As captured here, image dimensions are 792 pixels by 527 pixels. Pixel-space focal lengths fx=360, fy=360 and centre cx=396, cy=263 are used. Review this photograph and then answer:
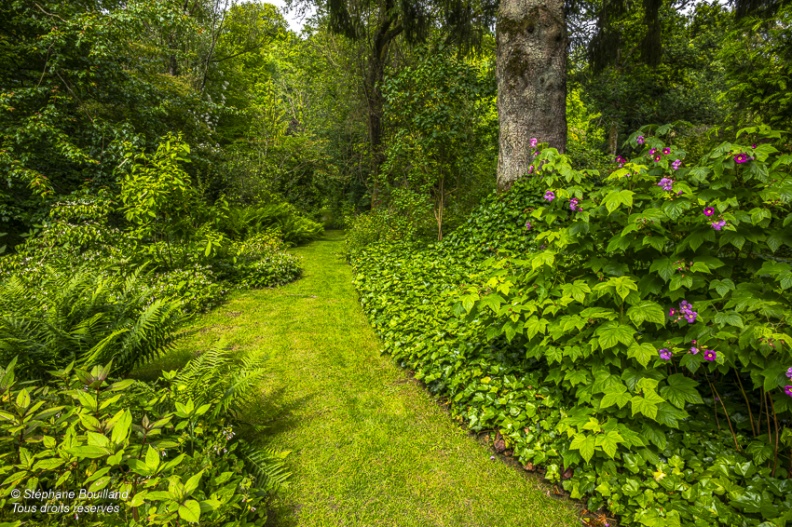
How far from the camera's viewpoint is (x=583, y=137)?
18.2 metres

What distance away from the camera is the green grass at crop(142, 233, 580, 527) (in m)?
2.06

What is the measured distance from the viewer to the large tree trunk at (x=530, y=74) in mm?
4883

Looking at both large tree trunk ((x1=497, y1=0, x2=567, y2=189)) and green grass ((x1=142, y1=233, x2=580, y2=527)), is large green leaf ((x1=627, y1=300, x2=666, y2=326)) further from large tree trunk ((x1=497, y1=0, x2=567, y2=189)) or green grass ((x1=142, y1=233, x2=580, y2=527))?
large tree trunk ((x1=497, y1=0, x2=567, y2=189))

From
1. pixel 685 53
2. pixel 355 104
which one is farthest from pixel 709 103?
pixel 355 104

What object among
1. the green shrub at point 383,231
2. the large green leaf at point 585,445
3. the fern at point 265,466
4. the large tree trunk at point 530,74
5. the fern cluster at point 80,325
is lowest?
the fern at point 265,466

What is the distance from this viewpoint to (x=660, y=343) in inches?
81.0

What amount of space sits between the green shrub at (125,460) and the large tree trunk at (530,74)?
4859 millimetres

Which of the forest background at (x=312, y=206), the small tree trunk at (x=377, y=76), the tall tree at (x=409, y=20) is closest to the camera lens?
the forest background at (x=312, y=206)

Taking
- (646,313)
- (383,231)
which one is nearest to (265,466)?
(646,313)

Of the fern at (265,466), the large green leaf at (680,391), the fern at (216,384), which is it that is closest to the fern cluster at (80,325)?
the fern at (216,384)

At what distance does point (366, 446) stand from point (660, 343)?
6.55 ft

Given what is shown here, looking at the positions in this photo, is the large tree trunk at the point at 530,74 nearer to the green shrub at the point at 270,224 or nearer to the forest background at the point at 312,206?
the forest background at the point at 312,206

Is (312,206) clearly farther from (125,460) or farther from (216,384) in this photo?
(125,460)

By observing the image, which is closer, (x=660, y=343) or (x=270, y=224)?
(x=660, y=343)
